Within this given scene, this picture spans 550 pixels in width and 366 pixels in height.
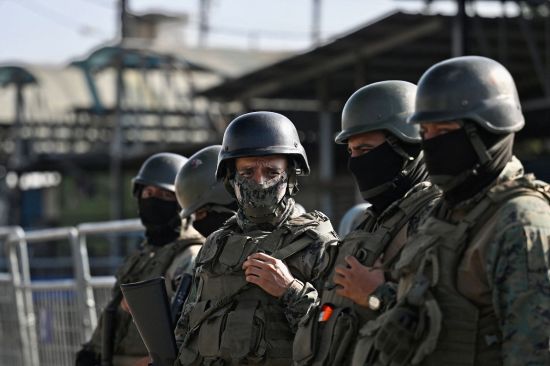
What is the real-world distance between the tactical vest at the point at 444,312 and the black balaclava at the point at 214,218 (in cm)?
261

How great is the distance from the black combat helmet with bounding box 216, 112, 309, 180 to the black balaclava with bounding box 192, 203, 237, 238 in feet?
3.31

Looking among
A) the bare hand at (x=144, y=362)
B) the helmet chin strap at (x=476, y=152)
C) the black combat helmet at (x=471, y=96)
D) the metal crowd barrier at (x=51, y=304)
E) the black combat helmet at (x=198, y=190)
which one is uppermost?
the black combat helmet at (x=471, y=96)

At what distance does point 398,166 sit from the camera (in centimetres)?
420

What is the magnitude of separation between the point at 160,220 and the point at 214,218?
65cm

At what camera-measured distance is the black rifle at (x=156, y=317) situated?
17.1ft

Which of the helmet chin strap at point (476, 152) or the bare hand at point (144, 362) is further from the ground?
the helmet chin strap at point (476, 152)

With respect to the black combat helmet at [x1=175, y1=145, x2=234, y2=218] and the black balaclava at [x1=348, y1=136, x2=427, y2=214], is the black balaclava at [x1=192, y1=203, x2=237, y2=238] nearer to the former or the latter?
the black combat helmet at [x1=175, y1=145, x2=234, y2=218]

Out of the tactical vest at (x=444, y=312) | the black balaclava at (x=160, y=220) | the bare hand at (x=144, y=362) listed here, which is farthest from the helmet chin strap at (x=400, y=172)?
the black balaclava at (x=160, y=220)

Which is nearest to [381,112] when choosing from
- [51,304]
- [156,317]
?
[156,317]

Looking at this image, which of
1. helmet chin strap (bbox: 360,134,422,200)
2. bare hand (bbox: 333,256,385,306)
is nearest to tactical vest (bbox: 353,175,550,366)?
bare hand (bbox: 333,256,385,306)

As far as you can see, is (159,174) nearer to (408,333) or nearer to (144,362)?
(144,362)

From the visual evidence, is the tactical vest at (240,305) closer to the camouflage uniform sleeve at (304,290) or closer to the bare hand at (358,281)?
the camouflage uniform sleeve at (304,290)

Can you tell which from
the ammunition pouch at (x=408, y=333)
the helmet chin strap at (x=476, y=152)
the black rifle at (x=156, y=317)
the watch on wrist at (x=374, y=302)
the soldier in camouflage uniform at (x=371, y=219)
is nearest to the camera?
the ammunition pouch at (x=408, y=333)

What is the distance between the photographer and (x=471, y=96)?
351 cm
